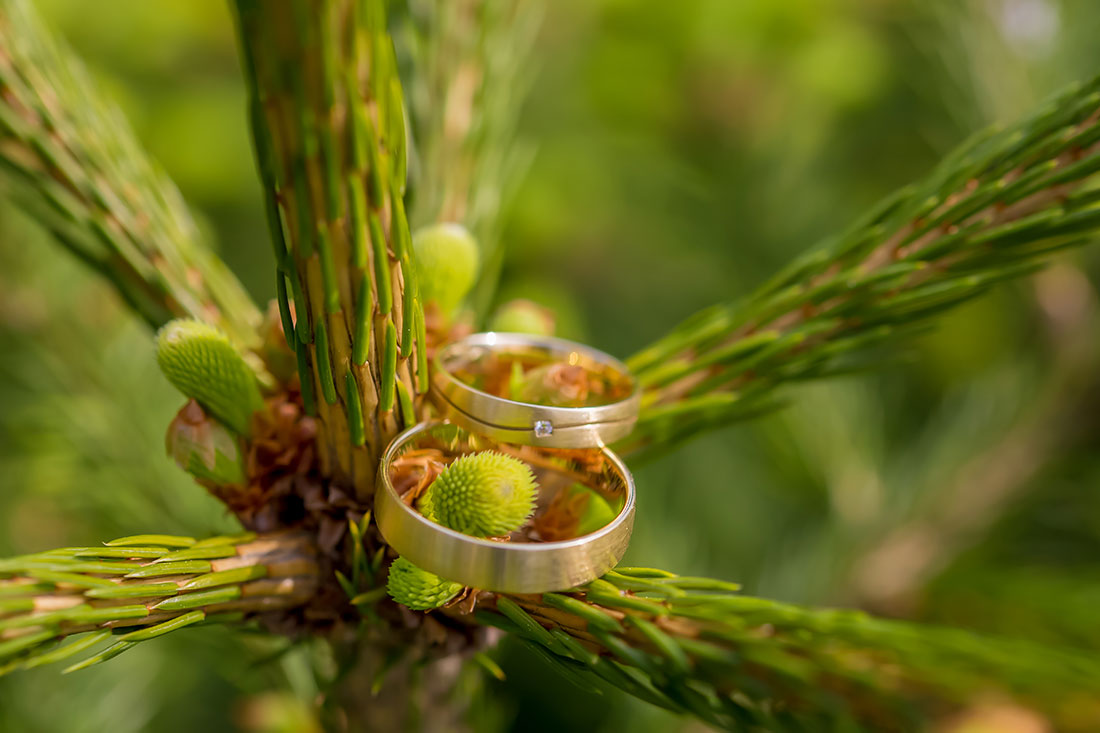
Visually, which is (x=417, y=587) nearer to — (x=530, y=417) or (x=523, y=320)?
(x=530, y=417)

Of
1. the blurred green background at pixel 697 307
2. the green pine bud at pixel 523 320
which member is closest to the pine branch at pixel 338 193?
the green pine bud at pixel 523 320

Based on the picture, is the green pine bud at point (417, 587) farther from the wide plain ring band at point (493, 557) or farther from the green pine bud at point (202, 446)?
the green pine bud at point (202, 446)

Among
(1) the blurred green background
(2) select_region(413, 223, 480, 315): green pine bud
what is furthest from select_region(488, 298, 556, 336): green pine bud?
(1) the blurred green background

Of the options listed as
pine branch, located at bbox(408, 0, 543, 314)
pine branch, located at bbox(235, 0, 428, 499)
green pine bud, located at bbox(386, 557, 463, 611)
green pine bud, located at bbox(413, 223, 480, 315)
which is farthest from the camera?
pine branch, located at bbox(408, 0, 543, 314)

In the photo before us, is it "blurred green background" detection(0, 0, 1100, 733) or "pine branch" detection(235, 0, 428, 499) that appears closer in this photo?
"pine branch" detection(235, 0, 428, 499)

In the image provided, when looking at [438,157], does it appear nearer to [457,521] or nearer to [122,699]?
[457,521]

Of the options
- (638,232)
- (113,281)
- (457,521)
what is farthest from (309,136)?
(638,232)

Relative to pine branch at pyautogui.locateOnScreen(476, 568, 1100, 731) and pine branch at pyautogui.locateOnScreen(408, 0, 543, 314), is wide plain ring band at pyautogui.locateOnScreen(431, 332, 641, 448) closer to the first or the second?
pine branch at pyautogui.locateOnScreen(476, 568, 1100, 731)
